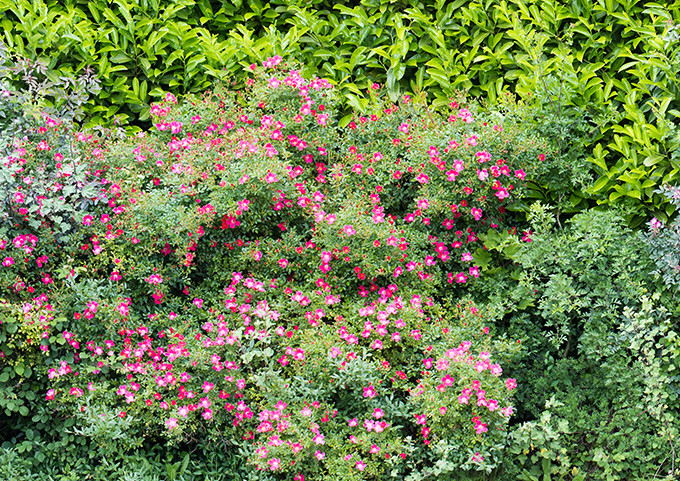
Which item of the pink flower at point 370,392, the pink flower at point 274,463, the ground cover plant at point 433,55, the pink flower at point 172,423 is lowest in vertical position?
the pink flower at point 172,423

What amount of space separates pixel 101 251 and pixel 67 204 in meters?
0.32

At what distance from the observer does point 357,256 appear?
3.54 metres

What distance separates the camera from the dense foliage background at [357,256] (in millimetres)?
3205

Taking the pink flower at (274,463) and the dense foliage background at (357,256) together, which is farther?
the dense foliage background at (357,256)

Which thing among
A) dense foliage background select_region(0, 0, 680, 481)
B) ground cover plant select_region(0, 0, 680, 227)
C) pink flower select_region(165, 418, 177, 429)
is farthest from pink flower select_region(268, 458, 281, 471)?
ground cover plant select_region(0, 0, 680, 227)

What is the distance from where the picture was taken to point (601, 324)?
136 inches

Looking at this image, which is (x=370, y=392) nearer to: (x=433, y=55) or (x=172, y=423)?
(x=172, y=423)

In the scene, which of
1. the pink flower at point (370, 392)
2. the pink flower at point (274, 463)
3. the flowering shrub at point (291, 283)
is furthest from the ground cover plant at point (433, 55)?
the pink flower at point (274, 463)

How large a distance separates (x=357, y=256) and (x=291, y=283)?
0.44 m

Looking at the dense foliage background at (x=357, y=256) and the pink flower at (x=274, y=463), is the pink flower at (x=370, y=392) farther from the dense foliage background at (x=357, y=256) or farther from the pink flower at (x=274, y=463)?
the pink flower at (x=274, y=463)

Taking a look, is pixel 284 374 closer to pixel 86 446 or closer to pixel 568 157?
pixel 86 446

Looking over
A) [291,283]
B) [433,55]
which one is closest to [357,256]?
[291,283]

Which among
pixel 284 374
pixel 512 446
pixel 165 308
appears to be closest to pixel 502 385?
pixel 512 446

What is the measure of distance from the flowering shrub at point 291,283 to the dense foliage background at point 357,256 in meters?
0.02
